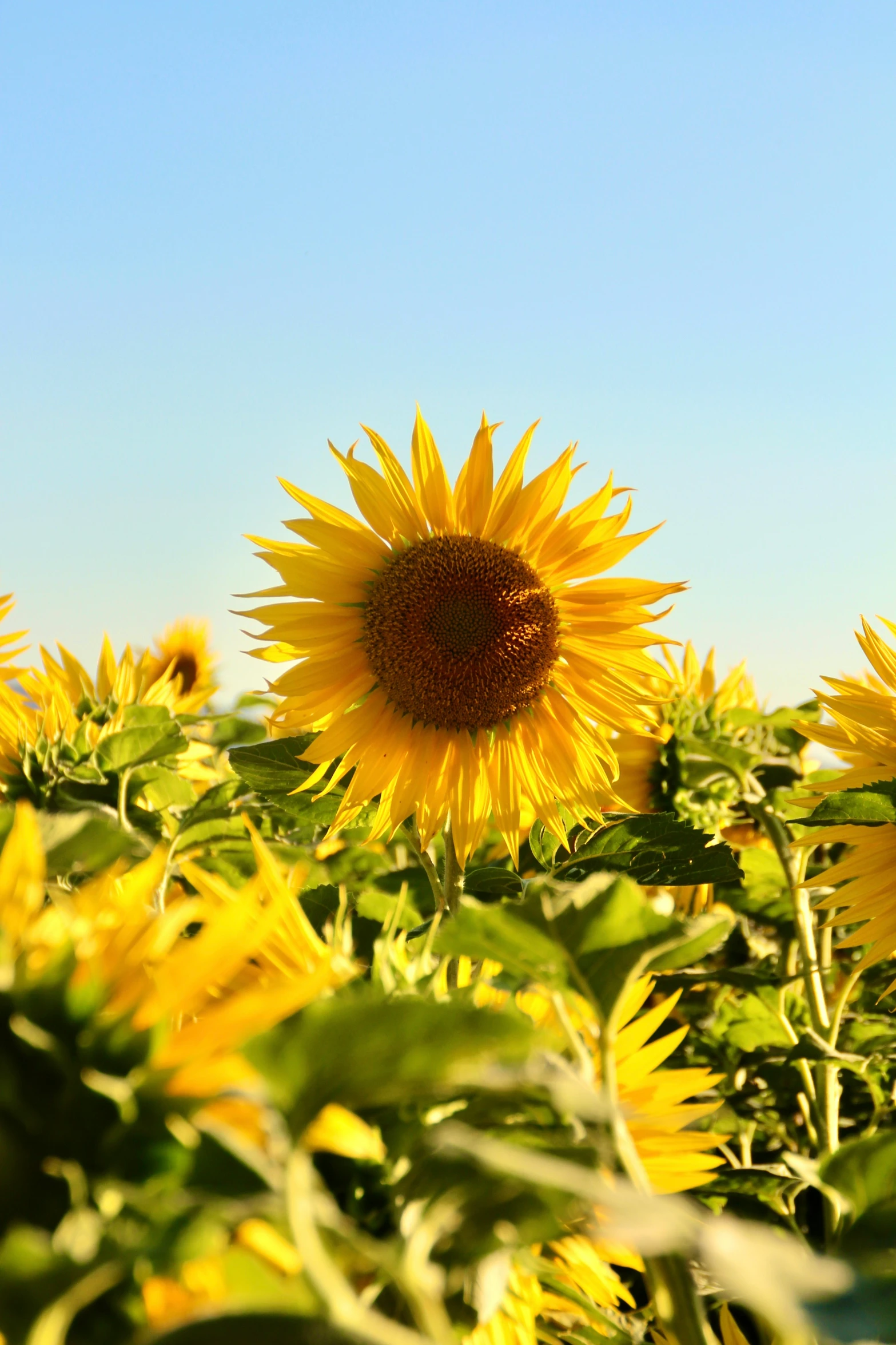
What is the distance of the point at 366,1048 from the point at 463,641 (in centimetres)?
156

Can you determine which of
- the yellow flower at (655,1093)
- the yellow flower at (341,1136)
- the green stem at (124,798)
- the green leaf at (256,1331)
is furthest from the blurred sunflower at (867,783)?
the green leaf at (256,1331)

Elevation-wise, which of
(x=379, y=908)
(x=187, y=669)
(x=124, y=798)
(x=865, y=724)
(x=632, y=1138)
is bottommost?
(x=187, y=669)

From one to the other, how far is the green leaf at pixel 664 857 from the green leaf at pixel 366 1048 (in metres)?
1.10

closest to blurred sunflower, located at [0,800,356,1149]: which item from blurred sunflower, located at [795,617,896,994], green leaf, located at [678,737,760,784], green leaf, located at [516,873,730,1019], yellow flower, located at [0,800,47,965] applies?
yellow flower, located at [0,800,47,965]

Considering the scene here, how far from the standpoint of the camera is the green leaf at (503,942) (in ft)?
1.64

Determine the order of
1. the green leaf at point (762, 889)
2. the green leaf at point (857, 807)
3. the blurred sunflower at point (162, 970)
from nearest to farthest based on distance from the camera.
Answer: the blurred sunflower at point (162, 970) → the green leaf at point (857, 807) → the green leaf at point (762, 889)

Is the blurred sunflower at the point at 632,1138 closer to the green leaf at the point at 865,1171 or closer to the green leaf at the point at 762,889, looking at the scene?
the green leaf at the point at 865,1171

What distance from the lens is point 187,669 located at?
4.20 metres

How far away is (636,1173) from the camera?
43 cm

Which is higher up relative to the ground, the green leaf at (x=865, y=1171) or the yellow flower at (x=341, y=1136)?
the green leaf at (x=865, y=1171)

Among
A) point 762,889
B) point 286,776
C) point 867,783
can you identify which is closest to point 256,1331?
point 867,783

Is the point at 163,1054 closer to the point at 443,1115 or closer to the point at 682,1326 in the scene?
the point at 443,1115

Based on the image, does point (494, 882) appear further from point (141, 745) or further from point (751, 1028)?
point (751, 1028)

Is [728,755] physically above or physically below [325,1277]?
above
